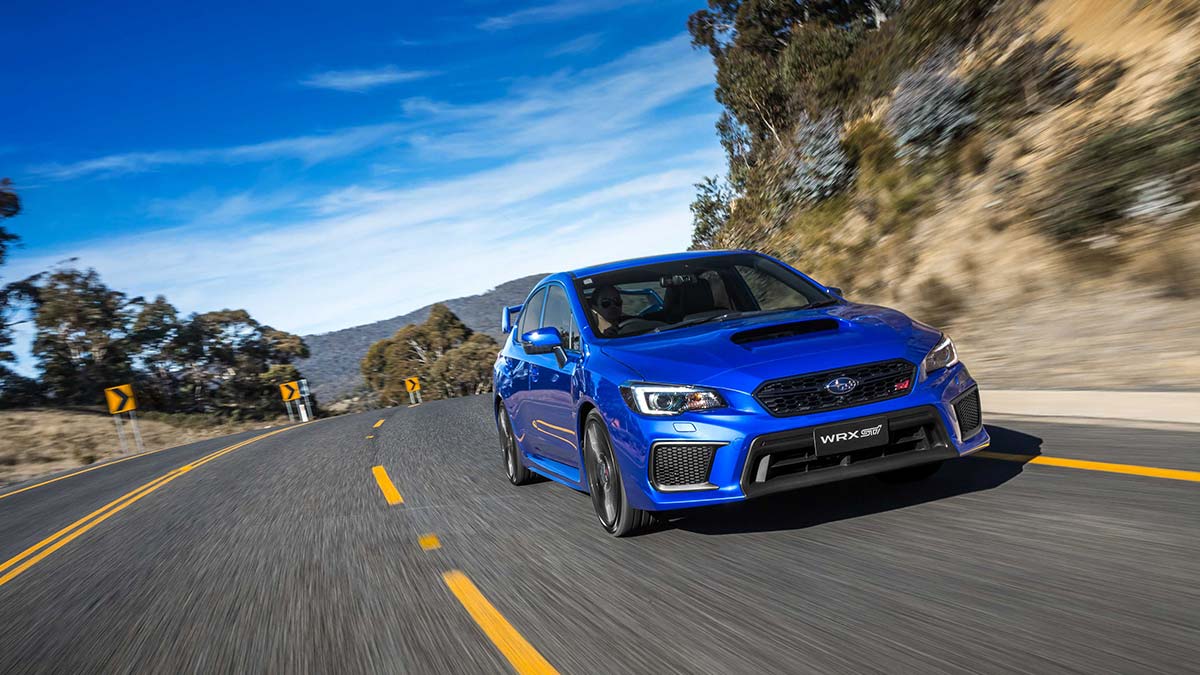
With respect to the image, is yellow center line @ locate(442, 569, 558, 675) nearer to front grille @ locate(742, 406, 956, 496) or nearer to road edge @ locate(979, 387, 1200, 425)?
front grille @ locate(742, 406, 956, 496)

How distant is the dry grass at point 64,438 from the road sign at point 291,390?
7.37ft

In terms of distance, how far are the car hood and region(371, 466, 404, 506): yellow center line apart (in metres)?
3.59

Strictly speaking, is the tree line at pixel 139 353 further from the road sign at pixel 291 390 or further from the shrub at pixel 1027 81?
the shrub at pixel 1027 81

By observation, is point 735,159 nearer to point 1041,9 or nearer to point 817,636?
point 1041,9

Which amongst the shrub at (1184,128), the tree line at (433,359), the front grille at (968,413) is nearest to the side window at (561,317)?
the front grille at (968,413)

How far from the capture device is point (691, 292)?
633 cm

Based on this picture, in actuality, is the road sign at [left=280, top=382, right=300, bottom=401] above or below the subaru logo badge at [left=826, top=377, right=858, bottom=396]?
below

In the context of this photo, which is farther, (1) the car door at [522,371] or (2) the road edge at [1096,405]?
(1) the car door at [522,371]

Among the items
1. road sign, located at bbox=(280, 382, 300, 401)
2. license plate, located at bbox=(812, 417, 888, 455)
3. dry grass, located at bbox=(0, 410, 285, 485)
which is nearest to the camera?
license plate, located at bbox=(812, 417, 888, 455)

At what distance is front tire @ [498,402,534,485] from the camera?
7.84m

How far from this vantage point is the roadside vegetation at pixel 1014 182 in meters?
9.34

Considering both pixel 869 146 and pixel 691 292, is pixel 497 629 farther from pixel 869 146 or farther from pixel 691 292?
pixel 869 146

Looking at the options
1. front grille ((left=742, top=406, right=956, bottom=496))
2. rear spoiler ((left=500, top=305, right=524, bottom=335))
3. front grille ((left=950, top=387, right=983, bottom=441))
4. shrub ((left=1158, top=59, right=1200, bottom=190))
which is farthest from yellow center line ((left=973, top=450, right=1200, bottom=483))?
shrub ((left=1158, top=59, right=1200, bottom=190))

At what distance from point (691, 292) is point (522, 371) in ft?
5.33
